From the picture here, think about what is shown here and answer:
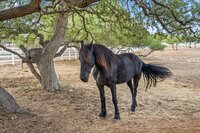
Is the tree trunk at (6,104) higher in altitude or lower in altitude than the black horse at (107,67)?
lower

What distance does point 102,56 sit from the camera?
476 cm

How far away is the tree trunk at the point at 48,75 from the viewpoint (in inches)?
279

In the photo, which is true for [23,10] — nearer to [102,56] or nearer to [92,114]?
[102,56]

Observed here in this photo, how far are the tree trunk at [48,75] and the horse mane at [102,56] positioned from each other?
8.47 feet

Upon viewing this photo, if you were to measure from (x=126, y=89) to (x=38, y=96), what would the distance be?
2.90 metres

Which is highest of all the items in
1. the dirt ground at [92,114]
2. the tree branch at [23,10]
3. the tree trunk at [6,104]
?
the tree branch at [23,10]

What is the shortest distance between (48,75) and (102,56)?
9.21 ft

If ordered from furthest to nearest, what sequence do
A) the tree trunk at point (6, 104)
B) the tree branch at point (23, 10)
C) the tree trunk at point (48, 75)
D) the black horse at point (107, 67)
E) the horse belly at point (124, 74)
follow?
the tree trunk at point (48, 75)
the horse belly at point (124, 74)
the tree trunk at point (6, 104)
the black horse at point (107, 67)
the tree branch at point (23, 10)

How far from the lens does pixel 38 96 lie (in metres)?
6.68

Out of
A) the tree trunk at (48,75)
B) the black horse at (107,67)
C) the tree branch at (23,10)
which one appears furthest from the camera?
the tree trunk at (48,75)

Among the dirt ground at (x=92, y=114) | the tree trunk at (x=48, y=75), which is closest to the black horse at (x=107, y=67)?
the dirt ground at (x=92, y=114)

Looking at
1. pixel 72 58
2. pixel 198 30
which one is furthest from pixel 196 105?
pixel 72 58

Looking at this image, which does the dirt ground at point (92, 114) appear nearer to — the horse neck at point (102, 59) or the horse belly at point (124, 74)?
the horse belly at point (124, 74)

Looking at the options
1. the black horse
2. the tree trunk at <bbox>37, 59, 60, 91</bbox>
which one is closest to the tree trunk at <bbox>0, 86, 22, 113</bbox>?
the black horse
